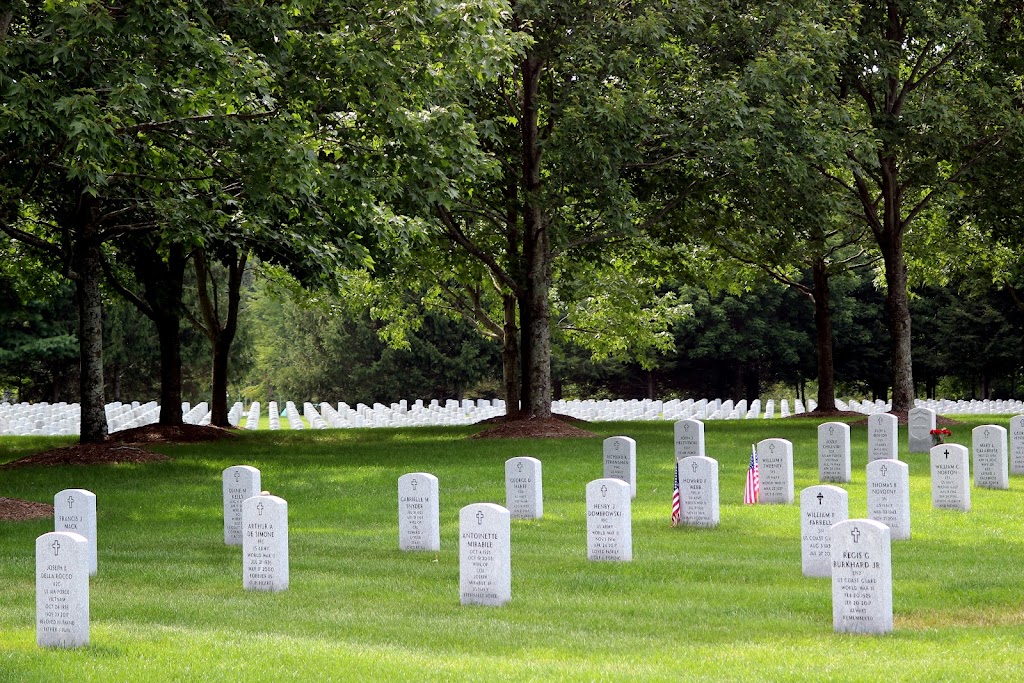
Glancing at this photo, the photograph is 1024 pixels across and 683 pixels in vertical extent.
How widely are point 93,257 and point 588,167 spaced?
10.1m

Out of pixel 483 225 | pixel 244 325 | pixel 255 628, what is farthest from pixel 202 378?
pixel 255 628

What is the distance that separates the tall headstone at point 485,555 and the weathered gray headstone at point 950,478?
308 inches

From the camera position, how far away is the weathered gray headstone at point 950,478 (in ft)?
53.6

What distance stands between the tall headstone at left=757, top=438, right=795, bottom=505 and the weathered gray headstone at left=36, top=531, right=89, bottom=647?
10520mm

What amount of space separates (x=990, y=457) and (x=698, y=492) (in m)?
6.25

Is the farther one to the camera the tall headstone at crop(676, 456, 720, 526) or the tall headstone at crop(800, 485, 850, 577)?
the tall headstone at crop(676, 456, 720, 526)

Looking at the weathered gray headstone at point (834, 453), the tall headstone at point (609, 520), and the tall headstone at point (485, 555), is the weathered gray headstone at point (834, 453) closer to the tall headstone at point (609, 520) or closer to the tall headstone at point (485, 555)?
the tall headstone at point (609, 520)

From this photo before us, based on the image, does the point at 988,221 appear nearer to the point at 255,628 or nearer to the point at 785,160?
the point at 785,160

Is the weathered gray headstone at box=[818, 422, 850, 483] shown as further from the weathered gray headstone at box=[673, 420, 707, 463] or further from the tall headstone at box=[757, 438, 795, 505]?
the tall headstone at box=[757, 438, 795, 505]

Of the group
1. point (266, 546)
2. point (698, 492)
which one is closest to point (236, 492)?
point (266, 546)

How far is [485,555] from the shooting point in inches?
422

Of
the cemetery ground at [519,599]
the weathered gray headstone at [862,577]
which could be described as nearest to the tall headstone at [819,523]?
the cemetery ground at [519,599]

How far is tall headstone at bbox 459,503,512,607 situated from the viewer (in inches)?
420

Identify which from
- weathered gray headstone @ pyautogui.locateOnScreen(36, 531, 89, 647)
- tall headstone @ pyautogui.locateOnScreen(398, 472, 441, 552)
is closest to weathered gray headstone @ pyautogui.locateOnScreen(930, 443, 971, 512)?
tall headstone @ pyautogui.locateOnScreen(398, 472, 441, 552)
